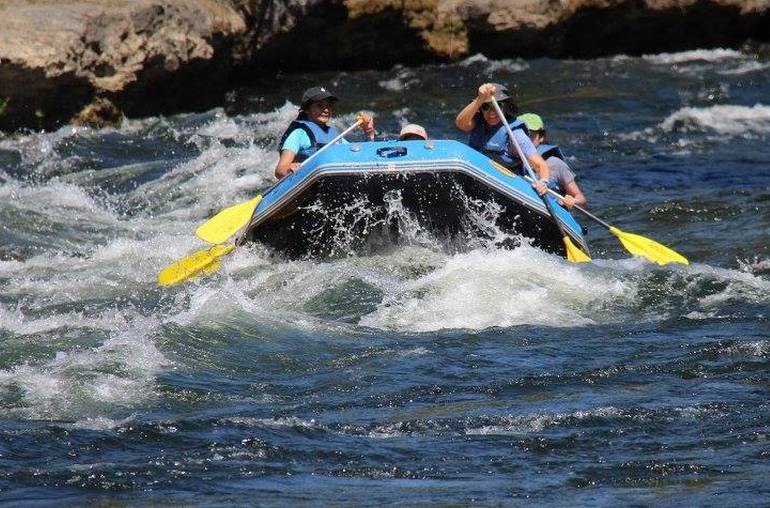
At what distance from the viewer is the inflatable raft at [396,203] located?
346 inches

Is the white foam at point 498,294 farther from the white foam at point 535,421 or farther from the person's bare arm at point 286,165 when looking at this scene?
the white foam at point 535,421

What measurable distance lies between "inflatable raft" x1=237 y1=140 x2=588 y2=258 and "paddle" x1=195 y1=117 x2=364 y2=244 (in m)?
0.08

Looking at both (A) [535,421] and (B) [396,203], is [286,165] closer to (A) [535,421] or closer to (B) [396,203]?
(B) [396,203]

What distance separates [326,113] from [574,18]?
29.3ft

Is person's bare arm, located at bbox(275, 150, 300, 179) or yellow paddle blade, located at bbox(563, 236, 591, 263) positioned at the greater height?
person's bare arm, located at bbox(275, 150, 300, 179)

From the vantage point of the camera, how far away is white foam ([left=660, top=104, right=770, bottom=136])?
581 inches

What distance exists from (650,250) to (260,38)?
7996mm

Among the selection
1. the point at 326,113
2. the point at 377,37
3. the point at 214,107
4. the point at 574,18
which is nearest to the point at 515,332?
the point at 326,113

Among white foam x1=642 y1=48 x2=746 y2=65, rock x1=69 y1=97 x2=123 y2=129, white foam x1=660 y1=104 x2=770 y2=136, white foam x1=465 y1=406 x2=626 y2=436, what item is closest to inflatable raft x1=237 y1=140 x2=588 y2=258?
white foam x1=465 y1=406 x2=626 y2=436

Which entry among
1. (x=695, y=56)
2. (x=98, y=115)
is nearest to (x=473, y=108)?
(x=98, y=115)

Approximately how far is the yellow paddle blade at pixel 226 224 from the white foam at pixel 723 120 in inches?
248

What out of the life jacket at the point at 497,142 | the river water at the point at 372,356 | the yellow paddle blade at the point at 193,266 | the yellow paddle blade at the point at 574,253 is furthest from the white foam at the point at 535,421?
the life jacket at the point at 497,142

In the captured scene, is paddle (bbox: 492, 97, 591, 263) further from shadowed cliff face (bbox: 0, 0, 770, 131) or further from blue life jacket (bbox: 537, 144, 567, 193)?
shadowed cliff face (bbox: 0, 0, 770, 131)

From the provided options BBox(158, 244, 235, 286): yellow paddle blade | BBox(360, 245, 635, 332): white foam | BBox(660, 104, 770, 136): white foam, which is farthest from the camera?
BBox(660, 104, 770, 136): white foam
